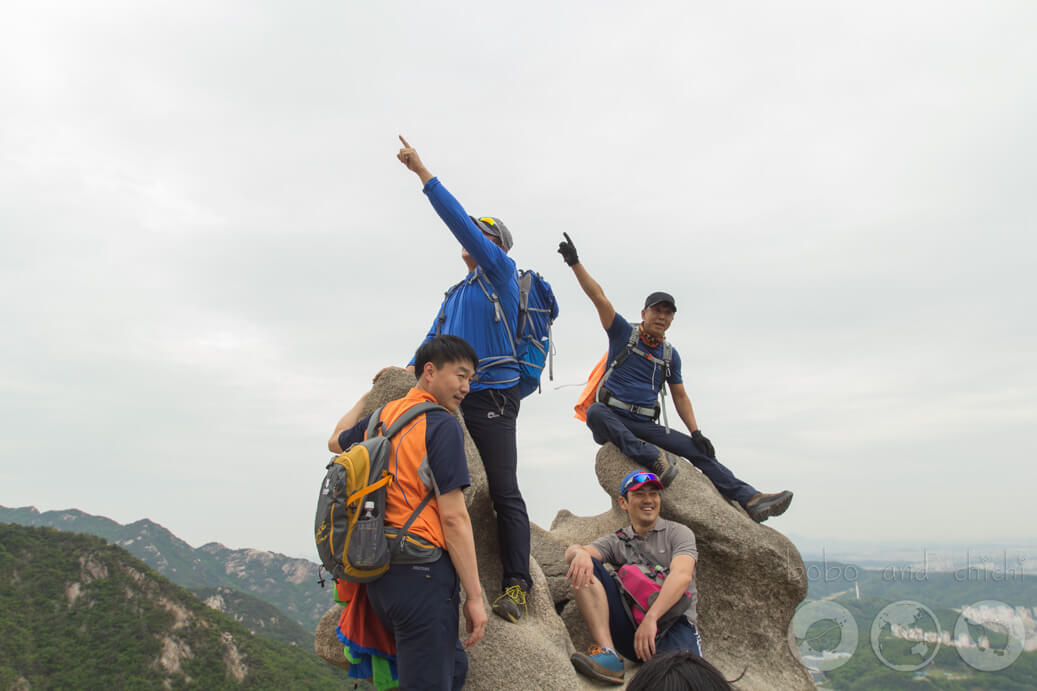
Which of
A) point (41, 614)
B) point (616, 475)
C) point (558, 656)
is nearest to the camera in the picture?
point (558, 656)

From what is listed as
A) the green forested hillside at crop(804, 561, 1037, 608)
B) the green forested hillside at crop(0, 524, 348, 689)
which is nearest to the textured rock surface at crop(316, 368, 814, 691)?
the green forested hillside at crop(804, 561, 1037, 608)

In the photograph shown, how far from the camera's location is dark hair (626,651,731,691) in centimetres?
201

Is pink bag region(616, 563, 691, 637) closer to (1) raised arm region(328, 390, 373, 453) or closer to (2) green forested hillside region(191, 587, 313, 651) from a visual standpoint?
(1) raised arm region(328, 390, 373, 453)

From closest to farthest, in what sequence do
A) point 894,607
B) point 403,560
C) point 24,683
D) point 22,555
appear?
1. point 403,560
2. point 894,607
3. point 24,683
4. point 22,555

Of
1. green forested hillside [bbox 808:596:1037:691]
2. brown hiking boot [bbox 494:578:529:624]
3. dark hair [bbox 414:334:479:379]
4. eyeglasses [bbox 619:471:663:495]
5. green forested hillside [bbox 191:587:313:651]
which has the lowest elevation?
green forested hillside [bbox 191:587:313:651]

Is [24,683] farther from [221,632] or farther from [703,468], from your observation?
[703,468]

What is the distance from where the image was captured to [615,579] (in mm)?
7406

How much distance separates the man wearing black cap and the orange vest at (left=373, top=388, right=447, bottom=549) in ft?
16.9

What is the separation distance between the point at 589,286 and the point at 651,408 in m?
2.13

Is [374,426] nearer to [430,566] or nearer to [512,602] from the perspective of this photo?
[430,566]

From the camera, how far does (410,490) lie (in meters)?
4.53

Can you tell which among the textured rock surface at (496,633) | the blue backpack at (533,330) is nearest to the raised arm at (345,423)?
the textured rock surface at (496,633)

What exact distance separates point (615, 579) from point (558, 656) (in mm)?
1313

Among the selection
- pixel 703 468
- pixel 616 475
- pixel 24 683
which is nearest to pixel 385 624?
pixel 616 475
